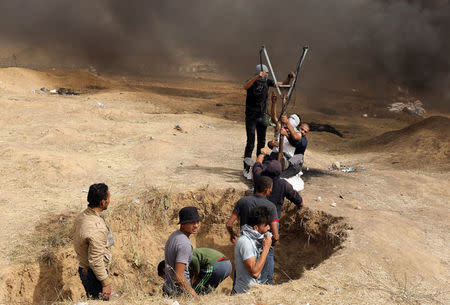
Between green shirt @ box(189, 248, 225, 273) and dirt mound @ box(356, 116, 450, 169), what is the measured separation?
22.9ft

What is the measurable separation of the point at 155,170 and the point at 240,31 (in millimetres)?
17062

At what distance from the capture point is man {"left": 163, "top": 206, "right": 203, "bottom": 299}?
3465 mm


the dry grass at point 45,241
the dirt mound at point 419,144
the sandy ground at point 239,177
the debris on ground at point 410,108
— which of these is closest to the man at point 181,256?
the sandy ground at point 239,177

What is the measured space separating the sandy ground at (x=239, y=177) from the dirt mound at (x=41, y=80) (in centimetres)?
86

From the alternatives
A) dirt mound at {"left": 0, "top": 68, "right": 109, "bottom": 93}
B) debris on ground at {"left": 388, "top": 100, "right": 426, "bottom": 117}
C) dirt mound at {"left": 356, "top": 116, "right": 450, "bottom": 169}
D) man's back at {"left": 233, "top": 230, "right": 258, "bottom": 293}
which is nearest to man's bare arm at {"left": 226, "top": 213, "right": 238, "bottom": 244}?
man's back at {"left": 233, "top": 230, "right": 258, "bottom": 293}

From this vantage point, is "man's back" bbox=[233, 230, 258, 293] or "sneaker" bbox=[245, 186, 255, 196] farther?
"sneaker" bbox=[245, 186, 255, 196]

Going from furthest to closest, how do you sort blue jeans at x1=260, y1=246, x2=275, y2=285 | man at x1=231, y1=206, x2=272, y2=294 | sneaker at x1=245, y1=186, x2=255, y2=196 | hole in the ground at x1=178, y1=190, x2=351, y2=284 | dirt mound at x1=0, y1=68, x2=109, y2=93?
1. dirt mound at x1=0, y1=68, x2=109, y2=93
2. sneaker at x1=245, y1=186, x2=255, y2=196
3. hole in the ground at x1=178, y1=190, x2=351, y2=284
4. blue jeans at x1=260, y1=246, x2=275, y2=285
5. man at x1=231, y1=206, x2=272, y2=294

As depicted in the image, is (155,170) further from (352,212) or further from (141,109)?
(141,109)

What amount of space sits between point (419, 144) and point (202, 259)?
334 inches

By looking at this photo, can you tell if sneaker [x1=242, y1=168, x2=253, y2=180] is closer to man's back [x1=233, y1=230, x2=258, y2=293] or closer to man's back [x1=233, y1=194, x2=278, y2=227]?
man's back [x1=233, y1=194, x2=278, y2=227]

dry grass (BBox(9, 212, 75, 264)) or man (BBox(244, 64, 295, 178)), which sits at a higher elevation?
man (BBox(244, 64, 295, 178))

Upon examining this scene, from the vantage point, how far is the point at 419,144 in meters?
10.5

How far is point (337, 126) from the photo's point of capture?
15.4 meters

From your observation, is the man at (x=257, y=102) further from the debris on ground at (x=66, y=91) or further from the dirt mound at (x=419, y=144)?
the debris on ground at (x=66, y=91)
